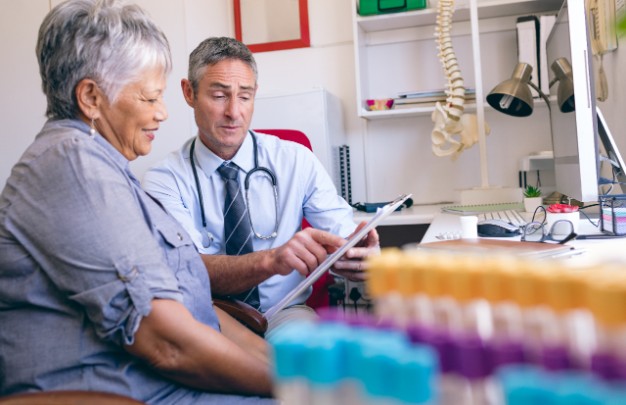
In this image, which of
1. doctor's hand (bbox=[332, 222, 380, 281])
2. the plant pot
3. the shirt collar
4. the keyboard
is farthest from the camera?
the plant pot

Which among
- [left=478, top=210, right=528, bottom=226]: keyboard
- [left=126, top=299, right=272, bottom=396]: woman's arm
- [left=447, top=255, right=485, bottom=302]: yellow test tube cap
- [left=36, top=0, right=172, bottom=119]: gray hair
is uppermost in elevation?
[left=36, top=0, right=172, bottom=119]: gray hair

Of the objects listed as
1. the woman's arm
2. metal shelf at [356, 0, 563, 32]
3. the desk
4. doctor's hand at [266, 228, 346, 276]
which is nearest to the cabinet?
metal shelf at [356, 0, 563, 32]

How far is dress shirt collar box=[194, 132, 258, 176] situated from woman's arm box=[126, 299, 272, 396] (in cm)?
99

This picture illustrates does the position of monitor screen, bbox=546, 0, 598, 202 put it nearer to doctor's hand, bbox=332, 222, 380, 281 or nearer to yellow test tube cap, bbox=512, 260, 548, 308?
doctor's hand, bbox=332, 222, 380, 281

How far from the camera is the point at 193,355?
39.8 inches

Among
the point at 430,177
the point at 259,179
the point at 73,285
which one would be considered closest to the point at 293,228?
the point at 259,179

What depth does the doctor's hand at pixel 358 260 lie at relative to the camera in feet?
5.30

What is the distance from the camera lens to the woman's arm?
0.98 meters

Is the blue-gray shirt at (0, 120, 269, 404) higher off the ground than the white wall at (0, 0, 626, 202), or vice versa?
the white wall at (0, 0, 626, 202)

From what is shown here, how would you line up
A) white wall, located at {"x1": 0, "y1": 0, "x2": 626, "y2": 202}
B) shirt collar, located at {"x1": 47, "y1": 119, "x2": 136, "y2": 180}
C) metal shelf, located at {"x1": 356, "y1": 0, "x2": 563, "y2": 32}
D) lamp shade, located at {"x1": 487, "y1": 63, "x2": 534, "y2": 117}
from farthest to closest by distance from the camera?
white wall, located at {"x1": 0, "y1": 0, "x2": 626, "y2": 202} → metal shelf, located at {"x1": 356, "y1": 0, "x2": 563, "y2": 32} → lamp shade, located at {"x1": 487, "y1": 63, "x2": 534, "y2": 117} → shirt collar, located at {"x1": 47, "y1": 119, "x2": 136, "y2": 180}

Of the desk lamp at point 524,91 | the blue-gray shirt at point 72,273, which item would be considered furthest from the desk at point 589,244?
the blue-gray shirt at point 72,273

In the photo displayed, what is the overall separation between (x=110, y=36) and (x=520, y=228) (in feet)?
4.01

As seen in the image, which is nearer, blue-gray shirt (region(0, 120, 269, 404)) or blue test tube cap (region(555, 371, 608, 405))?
blue test tube cap (region(555, 371, 608, 405))

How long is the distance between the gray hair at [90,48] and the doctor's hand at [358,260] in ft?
2.42
